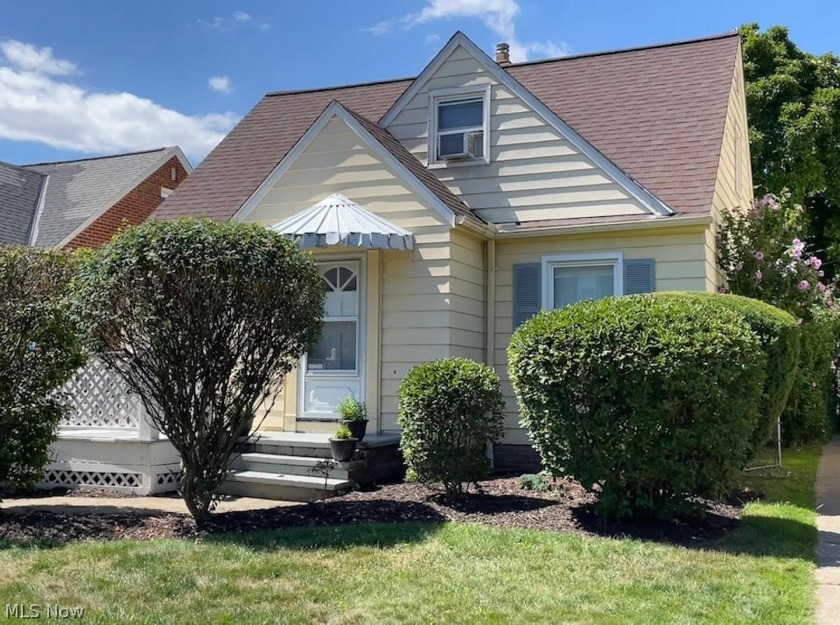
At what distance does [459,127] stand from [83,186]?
13460 mm

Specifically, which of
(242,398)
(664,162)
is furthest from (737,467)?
(664,162)

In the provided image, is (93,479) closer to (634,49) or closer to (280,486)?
(280,486)

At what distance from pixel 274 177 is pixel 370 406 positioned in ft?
11.2

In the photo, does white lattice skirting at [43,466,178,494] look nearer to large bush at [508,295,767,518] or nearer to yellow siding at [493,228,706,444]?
yellow siding at [493,228,706,444]

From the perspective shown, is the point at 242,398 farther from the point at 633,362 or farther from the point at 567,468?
the point at 633,362

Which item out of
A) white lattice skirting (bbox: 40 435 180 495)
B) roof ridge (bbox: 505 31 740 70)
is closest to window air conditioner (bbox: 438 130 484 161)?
roof ridge (bbox: 505 31 740 70)

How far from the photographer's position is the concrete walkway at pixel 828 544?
471 centimetres

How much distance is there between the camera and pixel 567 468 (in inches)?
260

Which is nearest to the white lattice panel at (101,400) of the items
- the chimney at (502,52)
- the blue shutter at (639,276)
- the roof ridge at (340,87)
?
the blue shutter at (639,276)

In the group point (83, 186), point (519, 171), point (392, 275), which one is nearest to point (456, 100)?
point (519, 171)

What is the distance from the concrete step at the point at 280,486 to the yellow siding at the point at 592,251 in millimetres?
2781

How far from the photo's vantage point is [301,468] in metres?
8.76

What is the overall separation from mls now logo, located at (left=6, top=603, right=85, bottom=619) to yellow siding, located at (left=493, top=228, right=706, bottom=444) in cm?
644

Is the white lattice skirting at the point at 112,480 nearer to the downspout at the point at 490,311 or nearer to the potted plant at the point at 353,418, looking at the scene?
the potted plant at the point at 353,418
